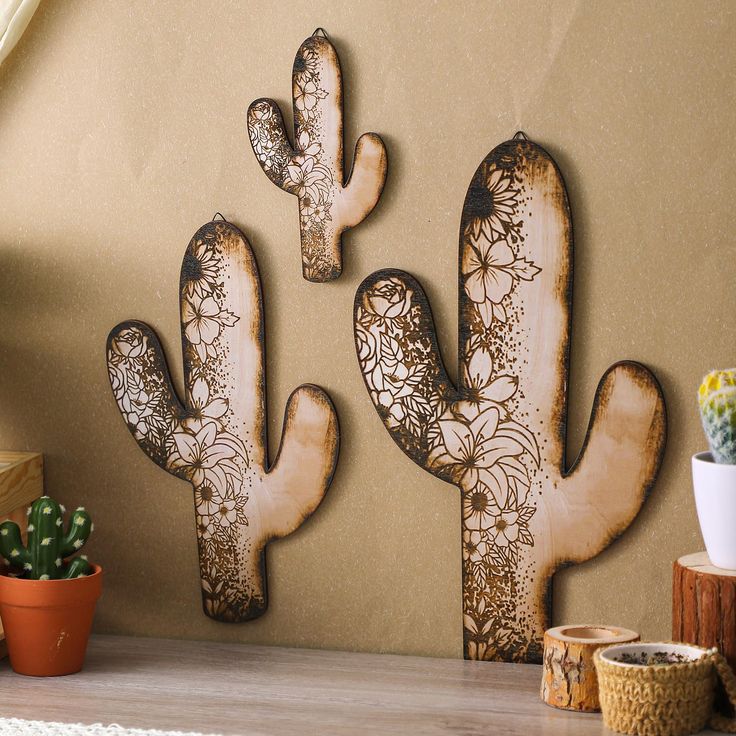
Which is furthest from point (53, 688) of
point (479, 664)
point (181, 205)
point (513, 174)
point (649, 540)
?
point (513, 174)

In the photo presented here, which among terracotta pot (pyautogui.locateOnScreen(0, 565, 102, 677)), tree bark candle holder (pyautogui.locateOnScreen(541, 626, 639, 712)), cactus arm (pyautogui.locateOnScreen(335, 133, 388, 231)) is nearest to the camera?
tree bark candle holder (pyautogui.locateOnScreen(541, 626, 639, 712))

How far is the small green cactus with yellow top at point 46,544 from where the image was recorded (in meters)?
1.66

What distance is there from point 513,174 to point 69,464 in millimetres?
1030

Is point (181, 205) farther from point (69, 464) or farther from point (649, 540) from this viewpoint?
point (649, 540)

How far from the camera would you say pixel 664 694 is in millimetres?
1380

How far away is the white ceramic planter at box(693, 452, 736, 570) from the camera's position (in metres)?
1.40

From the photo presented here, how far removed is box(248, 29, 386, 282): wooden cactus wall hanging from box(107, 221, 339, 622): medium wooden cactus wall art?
0.13 metres

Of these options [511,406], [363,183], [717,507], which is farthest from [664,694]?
[363,183]

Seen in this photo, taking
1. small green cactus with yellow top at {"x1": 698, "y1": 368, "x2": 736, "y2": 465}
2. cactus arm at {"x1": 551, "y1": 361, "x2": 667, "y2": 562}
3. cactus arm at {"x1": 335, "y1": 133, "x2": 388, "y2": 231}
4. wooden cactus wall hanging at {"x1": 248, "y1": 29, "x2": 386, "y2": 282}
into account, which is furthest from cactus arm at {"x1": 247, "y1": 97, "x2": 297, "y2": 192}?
small green cactus with yellow top at {"x1": 698, "y1": 368, "x2": 736, "y2": 465}

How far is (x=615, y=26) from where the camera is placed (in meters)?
1.64

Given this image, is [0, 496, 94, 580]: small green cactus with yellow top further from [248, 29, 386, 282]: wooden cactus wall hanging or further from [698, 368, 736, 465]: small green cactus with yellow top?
[698, 368, 736, 465]: small green cactus with yellow top

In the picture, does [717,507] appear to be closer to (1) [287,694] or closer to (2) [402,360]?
(2) [402,360]

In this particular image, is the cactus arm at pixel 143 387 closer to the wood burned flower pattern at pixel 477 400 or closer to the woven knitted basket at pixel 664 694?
the wood burned flower pattern at pixel 477 400

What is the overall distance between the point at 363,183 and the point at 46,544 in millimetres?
846
